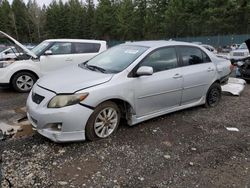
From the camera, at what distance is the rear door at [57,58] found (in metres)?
8.80

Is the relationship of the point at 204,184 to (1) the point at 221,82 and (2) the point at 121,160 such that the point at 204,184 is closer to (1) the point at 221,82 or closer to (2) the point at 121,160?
(2) the point at 121,160

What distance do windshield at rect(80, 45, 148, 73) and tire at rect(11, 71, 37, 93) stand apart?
3.40m

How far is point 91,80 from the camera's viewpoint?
15.4 ft

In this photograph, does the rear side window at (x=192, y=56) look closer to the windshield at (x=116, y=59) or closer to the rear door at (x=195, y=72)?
the rear door at (x=195, y=72)

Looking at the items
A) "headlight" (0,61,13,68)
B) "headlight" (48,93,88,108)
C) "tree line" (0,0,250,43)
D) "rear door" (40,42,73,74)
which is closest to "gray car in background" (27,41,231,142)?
"headlight" (48,93,88,108)

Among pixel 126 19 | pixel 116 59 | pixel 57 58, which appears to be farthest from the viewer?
pixel 126 19

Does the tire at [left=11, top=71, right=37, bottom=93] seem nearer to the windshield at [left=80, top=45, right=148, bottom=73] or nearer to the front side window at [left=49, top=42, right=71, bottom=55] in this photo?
the front side window at [left=49, top=42, right=71, bottom=55]

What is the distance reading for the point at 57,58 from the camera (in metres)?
9.01

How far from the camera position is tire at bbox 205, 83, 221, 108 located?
21.7 ft

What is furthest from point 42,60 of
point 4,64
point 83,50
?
point 83,50

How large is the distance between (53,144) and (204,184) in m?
2.27

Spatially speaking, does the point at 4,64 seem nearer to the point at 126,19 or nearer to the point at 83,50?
the point at 83,50

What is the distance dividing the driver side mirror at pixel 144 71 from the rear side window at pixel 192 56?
4.10 ft

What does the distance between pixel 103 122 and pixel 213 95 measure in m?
3.04
